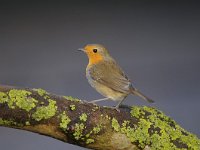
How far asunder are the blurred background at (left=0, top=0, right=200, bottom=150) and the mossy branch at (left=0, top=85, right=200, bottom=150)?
7.81ft

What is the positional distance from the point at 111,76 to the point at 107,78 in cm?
3

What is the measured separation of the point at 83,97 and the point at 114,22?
82 centimetres

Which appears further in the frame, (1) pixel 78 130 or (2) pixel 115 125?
(2) pixel 115 125

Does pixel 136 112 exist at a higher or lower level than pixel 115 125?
higher

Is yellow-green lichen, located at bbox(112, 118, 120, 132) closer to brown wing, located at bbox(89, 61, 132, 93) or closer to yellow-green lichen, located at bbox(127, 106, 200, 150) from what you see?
yellow-green lichen, located at bbox(127, 106, 200, 150)

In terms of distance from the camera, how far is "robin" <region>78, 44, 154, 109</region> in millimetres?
3781

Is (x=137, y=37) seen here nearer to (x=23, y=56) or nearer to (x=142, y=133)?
(x=23, y=56)

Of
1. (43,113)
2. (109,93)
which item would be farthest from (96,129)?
(109,93)

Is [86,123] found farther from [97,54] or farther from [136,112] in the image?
[97,54]

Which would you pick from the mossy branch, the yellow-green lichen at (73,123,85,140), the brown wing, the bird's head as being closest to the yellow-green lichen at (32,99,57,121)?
the mossy branch

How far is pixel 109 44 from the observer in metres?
5.87

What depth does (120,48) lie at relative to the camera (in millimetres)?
5844

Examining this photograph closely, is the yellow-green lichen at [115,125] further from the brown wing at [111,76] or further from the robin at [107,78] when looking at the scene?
the brown wing at [111,76]

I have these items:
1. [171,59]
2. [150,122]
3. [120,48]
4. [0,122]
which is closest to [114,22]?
[120,48]
